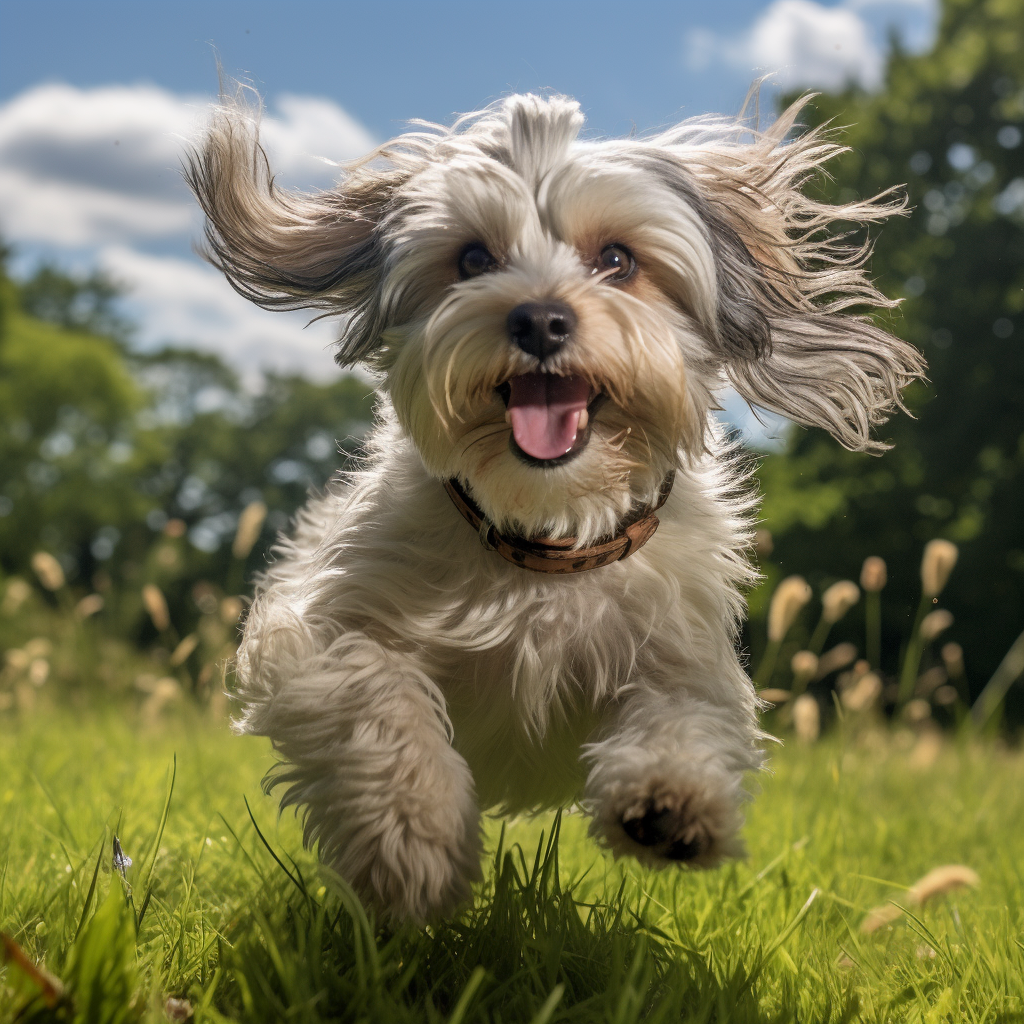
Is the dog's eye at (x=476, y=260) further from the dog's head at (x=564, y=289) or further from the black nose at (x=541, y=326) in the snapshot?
the black nose at (x=541, y=326)

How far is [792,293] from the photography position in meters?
3.36

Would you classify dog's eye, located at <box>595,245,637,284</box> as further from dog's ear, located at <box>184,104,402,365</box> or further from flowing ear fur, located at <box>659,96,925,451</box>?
dog's ear, located at <box>184,104,402,365</box>

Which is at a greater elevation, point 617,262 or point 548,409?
point 617,262

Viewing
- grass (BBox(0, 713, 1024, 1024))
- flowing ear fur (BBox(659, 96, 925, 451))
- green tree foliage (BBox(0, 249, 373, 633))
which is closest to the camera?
grass (BBox(0, 713, 1024, 1024))

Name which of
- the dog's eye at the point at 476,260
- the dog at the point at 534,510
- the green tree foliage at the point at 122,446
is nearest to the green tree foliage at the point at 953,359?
the green tree foliage at the point at 122,446

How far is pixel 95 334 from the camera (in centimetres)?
A: 4312

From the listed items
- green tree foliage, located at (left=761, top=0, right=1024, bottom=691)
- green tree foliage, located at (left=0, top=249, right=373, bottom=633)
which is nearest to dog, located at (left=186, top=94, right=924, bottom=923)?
green tree foliage, located at (left=761, top=0, right=1024, bottom=691)

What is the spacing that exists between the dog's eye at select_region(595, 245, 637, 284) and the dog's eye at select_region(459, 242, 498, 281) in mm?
256

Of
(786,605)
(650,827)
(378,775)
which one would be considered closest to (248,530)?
(786,605)

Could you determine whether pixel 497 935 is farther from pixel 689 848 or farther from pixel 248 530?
pixel 248 530

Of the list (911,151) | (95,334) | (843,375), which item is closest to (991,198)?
(911,151)

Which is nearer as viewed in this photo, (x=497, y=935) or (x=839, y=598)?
(x=497, y=935)

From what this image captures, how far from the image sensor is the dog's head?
2.63 metres

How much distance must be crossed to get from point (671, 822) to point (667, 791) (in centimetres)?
6
